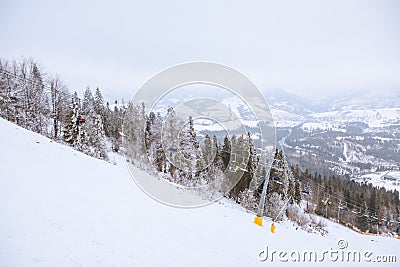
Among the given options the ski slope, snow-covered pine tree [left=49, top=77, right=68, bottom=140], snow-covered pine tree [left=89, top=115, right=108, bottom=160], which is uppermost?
snow-covered pine tree [left=49, top=77, right=68, bottom=140]

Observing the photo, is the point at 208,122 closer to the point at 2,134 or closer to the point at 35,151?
the point at 35,151

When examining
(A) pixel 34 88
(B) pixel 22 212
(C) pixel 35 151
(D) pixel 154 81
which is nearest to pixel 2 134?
(C) pixel 35 151

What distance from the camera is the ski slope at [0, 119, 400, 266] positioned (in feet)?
16.5

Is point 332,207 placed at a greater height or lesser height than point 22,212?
lesser

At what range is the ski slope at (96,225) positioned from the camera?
502 centimetres

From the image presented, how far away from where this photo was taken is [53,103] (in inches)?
1265

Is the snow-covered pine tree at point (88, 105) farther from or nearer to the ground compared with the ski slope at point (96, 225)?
farther from the ground

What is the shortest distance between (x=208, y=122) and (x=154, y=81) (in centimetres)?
202

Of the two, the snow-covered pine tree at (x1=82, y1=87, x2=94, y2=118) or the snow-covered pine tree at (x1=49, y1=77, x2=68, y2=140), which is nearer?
the snow-covered pine tree at (x1=49, y1=77, x2=68, y2=140)

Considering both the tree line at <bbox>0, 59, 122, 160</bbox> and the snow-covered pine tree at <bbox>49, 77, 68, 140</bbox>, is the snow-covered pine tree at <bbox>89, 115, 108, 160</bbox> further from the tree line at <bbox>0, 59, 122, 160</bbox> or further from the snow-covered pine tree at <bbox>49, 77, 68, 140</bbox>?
the snow-covered pine tree at <bbox>49, 77, 68, 140</bbox>

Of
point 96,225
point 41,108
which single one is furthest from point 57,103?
point 96,225

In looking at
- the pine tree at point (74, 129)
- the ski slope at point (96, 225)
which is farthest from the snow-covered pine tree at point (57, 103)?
the ski slope at point (96, 225)

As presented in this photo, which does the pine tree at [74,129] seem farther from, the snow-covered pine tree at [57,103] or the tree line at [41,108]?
the snow-covered pine tree at [57,103]

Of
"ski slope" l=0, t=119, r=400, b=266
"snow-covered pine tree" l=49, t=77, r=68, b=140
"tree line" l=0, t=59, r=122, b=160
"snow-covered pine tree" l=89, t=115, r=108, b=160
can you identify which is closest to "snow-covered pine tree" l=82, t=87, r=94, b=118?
"tree line" l=0, t=59, r=122, b=160
